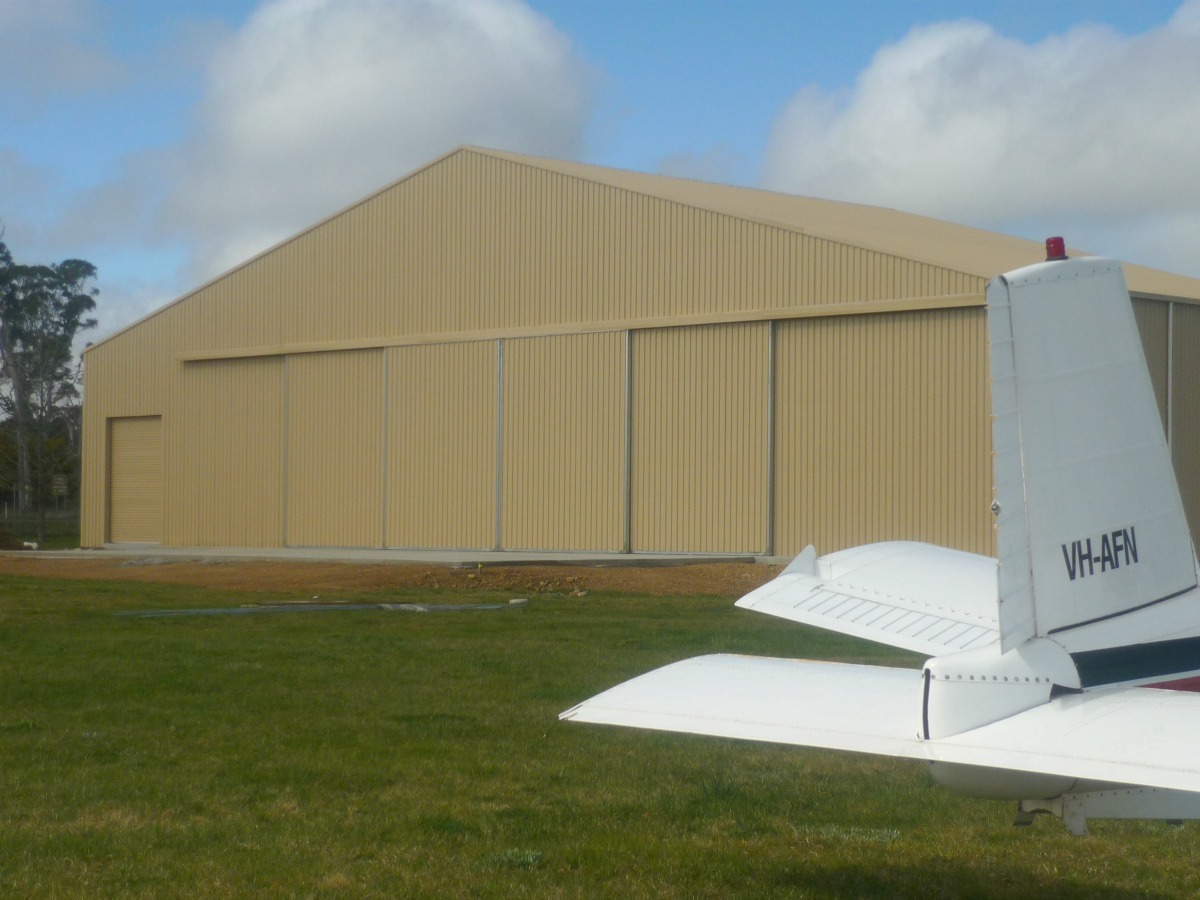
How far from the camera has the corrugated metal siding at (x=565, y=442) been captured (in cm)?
2803

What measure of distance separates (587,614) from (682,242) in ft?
38.8

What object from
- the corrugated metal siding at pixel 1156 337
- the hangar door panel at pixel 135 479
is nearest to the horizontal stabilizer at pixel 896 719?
the corrugated metal siding at pixel 1156 337

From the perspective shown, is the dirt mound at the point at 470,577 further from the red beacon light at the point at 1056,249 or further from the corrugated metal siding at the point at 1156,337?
the red beacon light at the point at 1056,249

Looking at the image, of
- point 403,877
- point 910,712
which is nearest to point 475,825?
point 403,877

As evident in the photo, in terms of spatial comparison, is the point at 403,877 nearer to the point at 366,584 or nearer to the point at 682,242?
the point at 366,584

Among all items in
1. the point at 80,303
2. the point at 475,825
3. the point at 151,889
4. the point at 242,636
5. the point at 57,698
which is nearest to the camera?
the point at 151,889

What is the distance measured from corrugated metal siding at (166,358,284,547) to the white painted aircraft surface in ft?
99.7

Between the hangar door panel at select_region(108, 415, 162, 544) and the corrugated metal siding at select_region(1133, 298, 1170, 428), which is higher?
the corrugated metal siding at select_region(1133, 298, 1170, 428)

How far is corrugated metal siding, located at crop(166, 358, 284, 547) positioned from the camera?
34.0m

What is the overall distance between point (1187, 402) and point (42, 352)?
57796 mm

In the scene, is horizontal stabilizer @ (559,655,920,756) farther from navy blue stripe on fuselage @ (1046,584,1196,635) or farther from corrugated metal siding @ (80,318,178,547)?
corrugated metal siding @ (80,318,178,547)

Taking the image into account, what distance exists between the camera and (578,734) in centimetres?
923

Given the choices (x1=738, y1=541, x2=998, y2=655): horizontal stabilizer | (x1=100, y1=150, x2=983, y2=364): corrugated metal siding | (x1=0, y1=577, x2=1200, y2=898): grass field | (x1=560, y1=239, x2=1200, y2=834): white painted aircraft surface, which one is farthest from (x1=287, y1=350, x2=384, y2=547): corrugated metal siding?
(x1=560, y1=239, x2=1200, y2=834): white painted aircraft surface

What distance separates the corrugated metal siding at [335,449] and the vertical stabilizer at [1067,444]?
2809 cm
